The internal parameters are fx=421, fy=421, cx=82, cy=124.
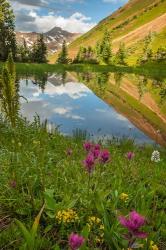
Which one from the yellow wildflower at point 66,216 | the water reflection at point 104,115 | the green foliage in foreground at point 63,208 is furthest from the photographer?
the water reflection at point 104,115

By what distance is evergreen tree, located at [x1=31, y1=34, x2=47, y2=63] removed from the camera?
545 ft

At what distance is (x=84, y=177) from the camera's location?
7324mm

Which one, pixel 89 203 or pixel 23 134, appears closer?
pixel 89 203

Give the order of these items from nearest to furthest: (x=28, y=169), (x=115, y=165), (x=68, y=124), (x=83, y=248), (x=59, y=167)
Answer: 1. (x=83, y=248)
2. (x=28, y=169)
3. (x=59, y=167)
4. (x=115, y=165)
5. (x=68, y=124)

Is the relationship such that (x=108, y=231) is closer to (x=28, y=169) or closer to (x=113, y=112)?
(x=28, y=169)

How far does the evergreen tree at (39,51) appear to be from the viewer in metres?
166

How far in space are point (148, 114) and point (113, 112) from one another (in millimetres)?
4961

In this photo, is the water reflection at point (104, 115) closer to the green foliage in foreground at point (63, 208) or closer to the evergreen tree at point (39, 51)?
the green foliage in foreground at point (63, 208)

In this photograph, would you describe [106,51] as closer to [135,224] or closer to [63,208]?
[63,208]

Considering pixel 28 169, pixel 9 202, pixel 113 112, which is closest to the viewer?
pixel 9 202

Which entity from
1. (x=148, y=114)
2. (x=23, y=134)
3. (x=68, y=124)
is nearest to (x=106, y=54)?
(x=148, y=114)

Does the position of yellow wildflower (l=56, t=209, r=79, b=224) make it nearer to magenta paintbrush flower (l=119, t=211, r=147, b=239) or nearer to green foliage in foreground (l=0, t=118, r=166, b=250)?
green foliage in foreground (l=0, t=118, r=166, b=250)

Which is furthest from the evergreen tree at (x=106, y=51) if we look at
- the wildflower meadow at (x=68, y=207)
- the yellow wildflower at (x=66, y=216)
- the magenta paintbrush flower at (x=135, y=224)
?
the magenta paintbrush flower at (x=135, y=224)

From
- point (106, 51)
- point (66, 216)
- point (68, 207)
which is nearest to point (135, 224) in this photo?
point (66, 216)
